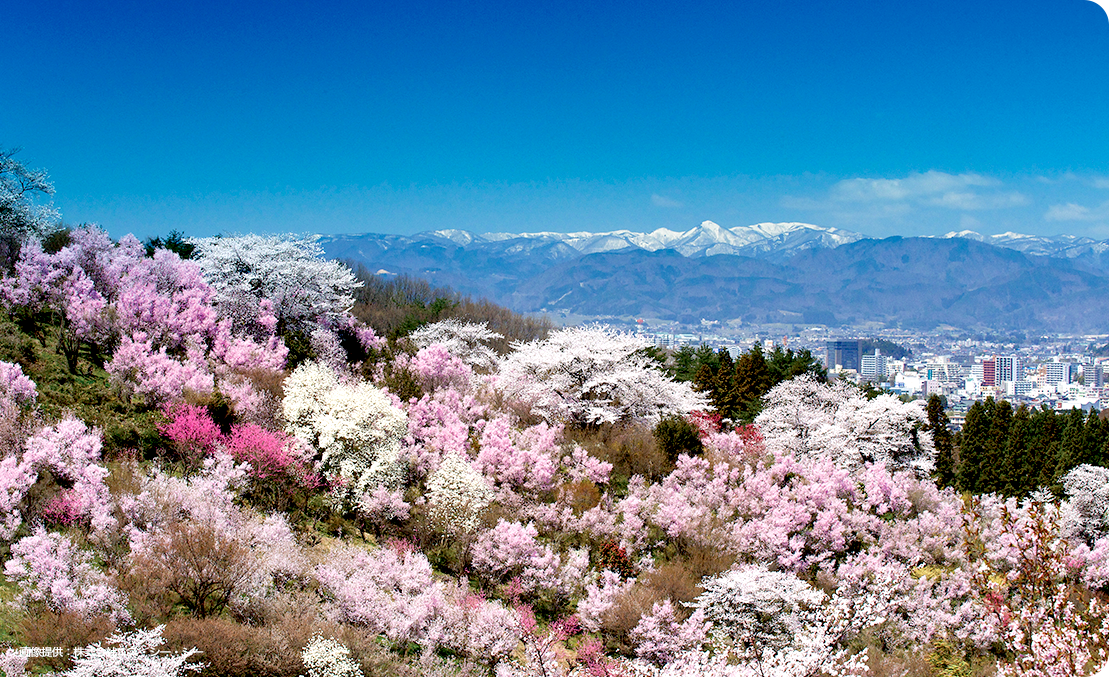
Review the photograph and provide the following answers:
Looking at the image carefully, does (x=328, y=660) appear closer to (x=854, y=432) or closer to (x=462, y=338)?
(x=854, y=432)

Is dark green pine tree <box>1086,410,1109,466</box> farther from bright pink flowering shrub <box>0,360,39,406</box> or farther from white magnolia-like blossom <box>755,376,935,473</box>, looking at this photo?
bright pink flowering shrub <box>0,360,39,406</box>

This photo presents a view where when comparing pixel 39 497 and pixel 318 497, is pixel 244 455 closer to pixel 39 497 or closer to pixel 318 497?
pixel 318 497

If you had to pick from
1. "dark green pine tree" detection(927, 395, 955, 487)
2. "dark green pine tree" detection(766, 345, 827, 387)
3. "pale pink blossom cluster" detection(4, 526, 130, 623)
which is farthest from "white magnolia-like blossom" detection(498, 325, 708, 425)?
"dark green pine tree" detection(927, 395, 955, 487)

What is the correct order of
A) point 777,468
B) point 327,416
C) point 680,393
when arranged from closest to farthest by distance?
point 327,416 < point 777,468 < point 680,393

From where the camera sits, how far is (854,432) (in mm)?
20625

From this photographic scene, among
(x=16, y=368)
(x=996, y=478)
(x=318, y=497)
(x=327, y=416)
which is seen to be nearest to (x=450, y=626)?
(x=318, y=497)

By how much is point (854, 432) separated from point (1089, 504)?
694cm

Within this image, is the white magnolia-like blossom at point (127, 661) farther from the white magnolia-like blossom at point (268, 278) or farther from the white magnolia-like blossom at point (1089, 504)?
the white magnolia-like blossom at point (1089, 504)

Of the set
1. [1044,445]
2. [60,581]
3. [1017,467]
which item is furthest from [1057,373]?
[60,581]

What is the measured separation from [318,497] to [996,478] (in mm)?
24220

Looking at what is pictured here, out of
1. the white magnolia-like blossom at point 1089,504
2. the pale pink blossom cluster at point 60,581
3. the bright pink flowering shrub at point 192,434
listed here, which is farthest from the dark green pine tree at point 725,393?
the pale pink blossom cluster at point 60,581

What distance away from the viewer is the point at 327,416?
44.2 ft

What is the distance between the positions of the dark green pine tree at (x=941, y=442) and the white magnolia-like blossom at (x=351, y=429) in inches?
842

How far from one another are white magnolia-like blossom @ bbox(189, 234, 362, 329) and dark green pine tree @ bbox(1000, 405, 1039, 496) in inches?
936
